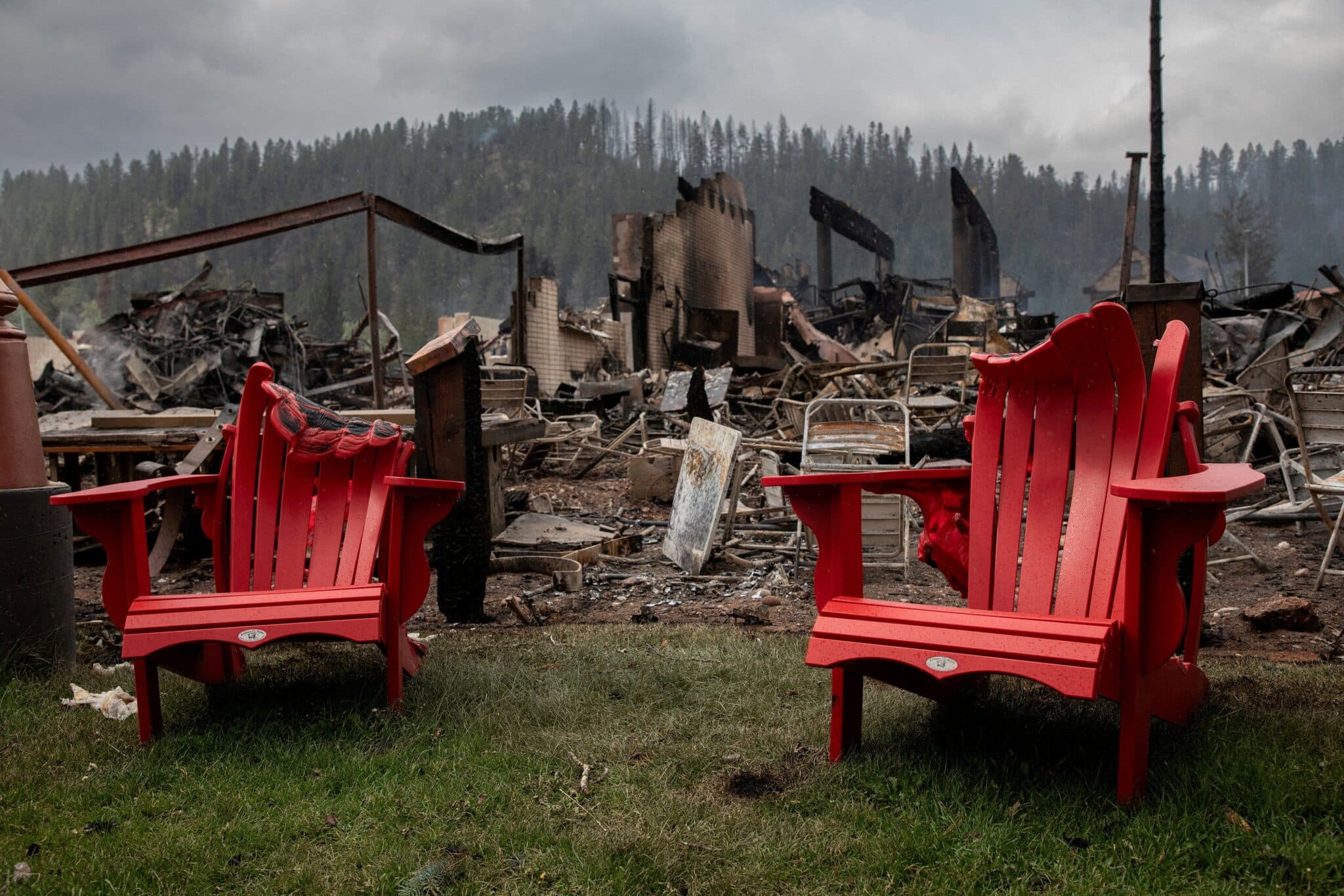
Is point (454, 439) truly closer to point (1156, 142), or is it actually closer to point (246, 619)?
point (246, 619)

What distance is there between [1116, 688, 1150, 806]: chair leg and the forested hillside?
5978 cm

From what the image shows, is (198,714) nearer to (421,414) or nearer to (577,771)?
(577,771)

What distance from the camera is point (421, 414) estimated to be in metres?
4.63

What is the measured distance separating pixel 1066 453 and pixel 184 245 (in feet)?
21.9

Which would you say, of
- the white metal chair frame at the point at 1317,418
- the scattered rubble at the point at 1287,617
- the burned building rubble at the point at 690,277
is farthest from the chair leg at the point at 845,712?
the burned building rubble at the point at 690,277

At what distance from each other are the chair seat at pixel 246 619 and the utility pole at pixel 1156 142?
13617 millimetres

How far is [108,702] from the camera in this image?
3.22 metres

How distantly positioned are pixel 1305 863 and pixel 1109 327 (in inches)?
57.5

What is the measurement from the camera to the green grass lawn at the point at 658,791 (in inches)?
79.3

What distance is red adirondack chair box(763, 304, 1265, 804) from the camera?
2.24 m

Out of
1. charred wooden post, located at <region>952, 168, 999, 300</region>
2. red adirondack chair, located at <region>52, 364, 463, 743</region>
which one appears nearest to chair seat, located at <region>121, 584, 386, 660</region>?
red adirondack chair, located at <region>52, 364, 463, 743</region>

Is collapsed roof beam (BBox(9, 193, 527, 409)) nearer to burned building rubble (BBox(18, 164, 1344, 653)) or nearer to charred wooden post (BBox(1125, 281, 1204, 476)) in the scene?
burned building rubble (BBox(18, 164, 1344, 653))

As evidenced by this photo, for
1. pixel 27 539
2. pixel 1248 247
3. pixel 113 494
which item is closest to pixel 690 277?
pixel 27 539

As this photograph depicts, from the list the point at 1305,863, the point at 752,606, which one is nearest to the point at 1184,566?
the point at 1305,863
